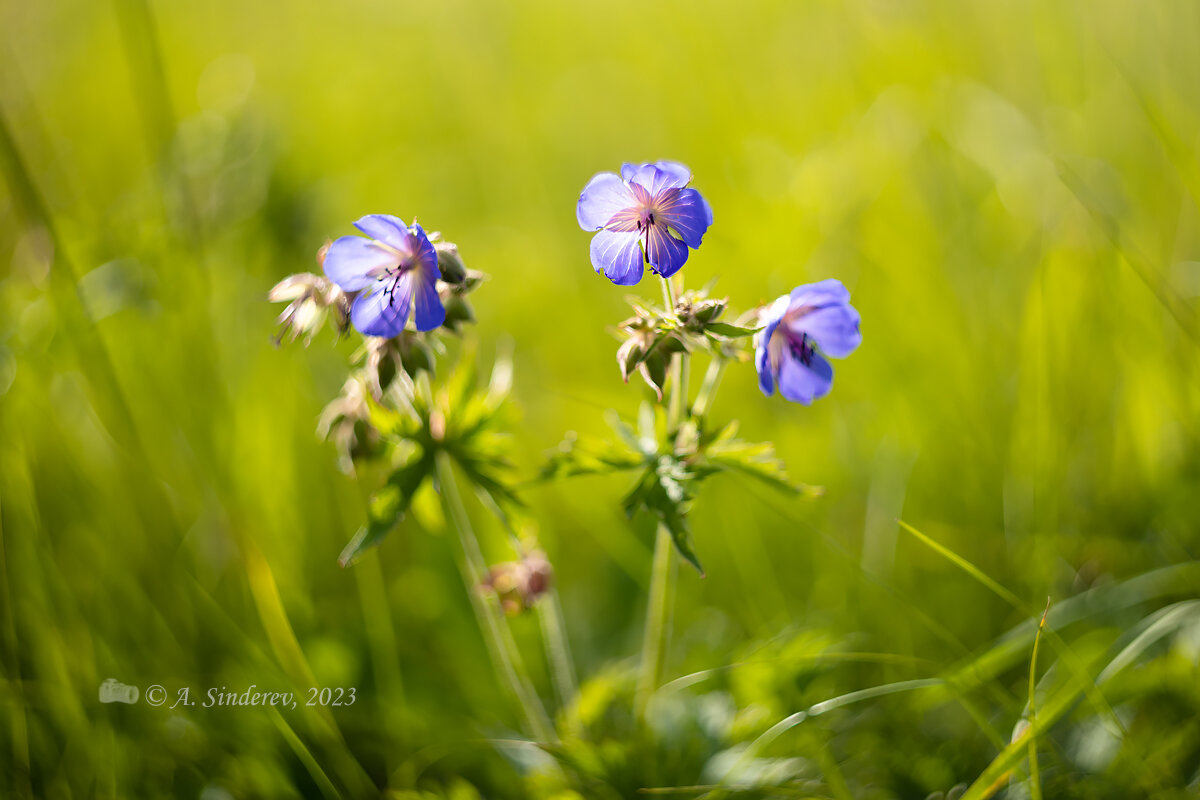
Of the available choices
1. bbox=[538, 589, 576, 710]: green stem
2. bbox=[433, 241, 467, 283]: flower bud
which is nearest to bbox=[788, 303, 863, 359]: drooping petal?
bbox=[433, 241, 467, 283]: flower bud

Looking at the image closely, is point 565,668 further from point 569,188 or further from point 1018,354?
point 569,188

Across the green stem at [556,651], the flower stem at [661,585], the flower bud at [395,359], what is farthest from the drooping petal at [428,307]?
the green stem at [556,651]

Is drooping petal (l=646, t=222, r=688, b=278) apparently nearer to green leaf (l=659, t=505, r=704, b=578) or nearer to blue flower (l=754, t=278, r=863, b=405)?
blue flower (l=754, t=278, r=863, b=405)

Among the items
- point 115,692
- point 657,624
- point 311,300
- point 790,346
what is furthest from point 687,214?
point 115,692

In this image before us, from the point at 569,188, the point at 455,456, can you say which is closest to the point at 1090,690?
the point at 455,456

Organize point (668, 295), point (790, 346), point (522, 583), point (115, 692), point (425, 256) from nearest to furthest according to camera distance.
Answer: point (425, 256) < point (668, 295) < point (790, 346) < point (522, 583) < point (115, 692)

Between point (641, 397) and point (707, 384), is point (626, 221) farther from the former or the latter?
point (641, 397)
